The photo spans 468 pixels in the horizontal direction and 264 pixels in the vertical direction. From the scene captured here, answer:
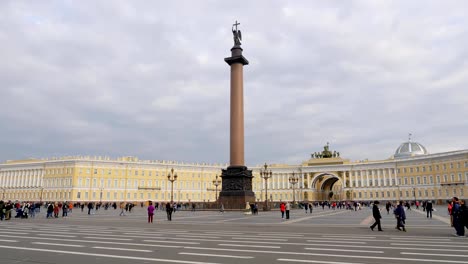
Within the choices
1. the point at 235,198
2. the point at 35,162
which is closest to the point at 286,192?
the point at 35,162

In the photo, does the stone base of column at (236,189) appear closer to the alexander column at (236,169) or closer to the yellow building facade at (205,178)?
the alexander column at (236,169)

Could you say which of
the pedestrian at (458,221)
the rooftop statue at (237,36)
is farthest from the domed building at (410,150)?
the pedestrian at (458,221)

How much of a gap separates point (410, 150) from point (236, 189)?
291 ft

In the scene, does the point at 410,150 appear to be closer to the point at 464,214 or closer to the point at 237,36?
the point at 237,36

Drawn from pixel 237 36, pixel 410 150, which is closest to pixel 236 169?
pixel 237 36

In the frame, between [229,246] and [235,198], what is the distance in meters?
30.0

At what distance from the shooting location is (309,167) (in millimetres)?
123562

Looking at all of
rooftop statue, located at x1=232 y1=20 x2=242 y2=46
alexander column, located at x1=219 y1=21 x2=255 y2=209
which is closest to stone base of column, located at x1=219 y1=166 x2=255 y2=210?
alexander column, located at x1=219 y1=21 x2=255 y2=209

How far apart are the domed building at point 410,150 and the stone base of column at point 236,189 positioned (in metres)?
85.3

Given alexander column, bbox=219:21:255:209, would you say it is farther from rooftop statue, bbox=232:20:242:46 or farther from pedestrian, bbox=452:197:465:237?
pedestrian, bbox=452:197:465:237

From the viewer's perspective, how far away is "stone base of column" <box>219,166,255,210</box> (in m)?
42.1

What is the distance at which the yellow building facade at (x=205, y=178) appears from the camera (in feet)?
302

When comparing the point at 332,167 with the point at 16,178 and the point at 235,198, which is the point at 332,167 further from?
the point at 16,178

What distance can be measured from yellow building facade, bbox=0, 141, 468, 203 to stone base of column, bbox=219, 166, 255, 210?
38.9 meters
